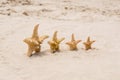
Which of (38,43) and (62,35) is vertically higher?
(38,43)

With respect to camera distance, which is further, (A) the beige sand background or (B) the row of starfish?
(B) the row of starfish

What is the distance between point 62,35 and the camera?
5.50m

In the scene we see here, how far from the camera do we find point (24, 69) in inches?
153

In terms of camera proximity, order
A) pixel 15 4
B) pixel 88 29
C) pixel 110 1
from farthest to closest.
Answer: pixel 110 1 → pixel 15 4 → pixel 88 29

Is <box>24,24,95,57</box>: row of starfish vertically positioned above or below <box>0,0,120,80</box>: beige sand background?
above

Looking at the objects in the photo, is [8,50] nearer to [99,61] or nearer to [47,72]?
[47,72]

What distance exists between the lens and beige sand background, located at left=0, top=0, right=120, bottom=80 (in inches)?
147

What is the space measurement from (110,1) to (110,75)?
6.62m

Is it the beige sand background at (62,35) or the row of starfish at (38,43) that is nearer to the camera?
the beige sand background at (62,35)

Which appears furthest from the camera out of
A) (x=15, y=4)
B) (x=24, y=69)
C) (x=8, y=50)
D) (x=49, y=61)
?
(x=15, y=4)

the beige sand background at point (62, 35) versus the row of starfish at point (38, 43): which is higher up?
the row of starfish at point (38, 43)

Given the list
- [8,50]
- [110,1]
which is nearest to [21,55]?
[8,50]

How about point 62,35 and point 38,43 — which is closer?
point 38,43

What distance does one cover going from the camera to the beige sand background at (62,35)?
12.2 feet
